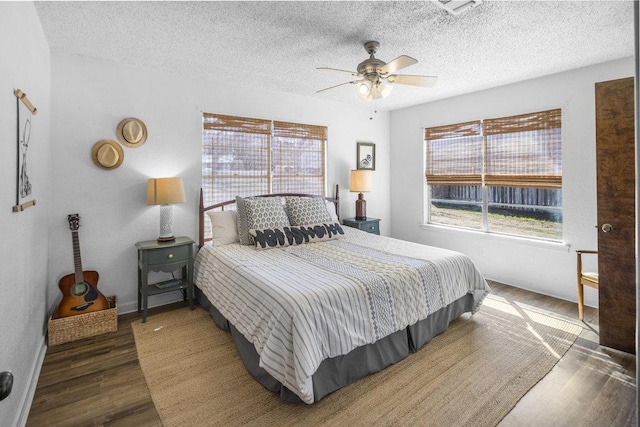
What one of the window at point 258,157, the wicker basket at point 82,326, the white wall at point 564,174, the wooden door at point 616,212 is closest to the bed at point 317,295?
the window at point 258,157

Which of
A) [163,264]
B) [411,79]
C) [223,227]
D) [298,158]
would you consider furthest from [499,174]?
[163,264]

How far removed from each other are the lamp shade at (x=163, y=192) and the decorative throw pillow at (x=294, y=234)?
839 mm

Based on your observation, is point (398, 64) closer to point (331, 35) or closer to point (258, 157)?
point (331, 35)

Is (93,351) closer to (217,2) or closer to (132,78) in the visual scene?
(132,78)

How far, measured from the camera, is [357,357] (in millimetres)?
2197

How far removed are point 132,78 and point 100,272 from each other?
1.99 m

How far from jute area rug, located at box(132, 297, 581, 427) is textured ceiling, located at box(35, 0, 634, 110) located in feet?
8.30

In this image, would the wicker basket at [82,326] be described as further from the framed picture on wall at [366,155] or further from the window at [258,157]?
the framed picture on wall at [366,155]

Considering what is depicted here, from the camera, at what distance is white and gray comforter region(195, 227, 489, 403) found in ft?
6.31

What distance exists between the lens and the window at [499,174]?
3814mm

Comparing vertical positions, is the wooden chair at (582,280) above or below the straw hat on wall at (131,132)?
below

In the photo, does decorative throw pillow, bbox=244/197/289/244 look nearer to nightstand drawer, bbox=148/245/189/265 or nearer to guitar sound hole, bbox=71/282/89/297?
nightstand drawer, bbox=148/245/189/265

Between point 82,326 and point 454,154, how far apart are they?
4.81 m

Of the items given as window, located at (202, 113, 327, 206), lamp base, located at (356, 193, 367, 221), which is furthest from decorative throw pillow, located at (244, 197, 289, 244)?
lamp base, located at (356, 193, 367, 221)
